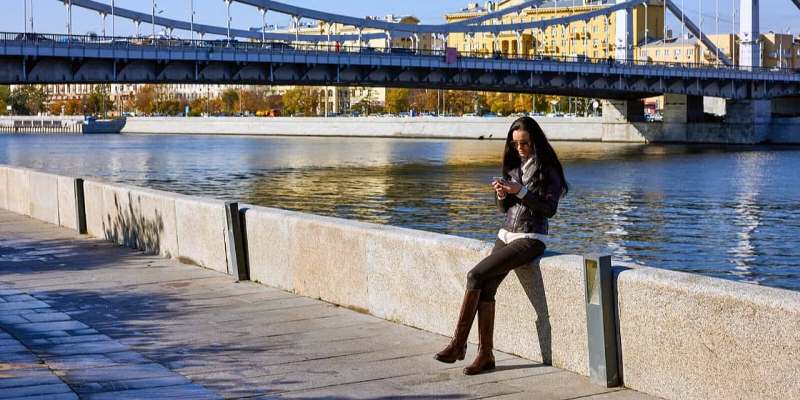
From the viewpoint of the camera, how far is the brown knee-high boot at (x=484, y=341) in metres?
7.88

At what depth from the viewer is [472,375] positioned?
7.86 m

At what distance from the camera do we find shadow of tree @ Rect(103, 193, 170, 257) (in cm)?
1412

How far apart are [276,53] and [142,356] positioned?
50.1m

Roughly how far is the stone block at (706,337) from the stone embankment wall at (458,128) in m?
81.3

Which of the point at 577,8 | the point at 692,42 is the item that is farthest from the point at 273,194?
the point at 692,42

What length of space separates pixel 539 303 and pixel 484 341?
1.49 feet

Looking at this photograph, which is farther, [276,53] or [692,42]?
[692,42]

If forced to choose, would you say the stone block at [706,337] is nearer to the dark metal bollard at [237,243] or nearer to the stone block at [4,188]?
the dark metal bollard at [237,243]

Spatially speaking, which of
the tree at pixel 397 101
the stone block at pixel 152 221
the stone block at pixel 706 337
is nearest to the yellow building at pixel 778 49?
the tree at pixel 397 101

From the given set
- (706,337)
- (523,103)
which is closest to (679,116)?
(523,103)

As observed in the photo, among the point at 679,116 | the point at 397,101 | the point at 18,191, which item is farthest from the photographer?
the point at 397,101

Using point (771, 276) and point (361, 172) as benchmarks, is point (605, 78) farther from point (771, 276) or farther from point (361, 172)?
point (771, 276)

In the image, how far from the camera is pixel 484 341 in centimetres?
795

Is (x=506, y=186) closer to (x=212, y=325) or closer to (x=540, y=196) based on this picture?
(x=540, y=196)
